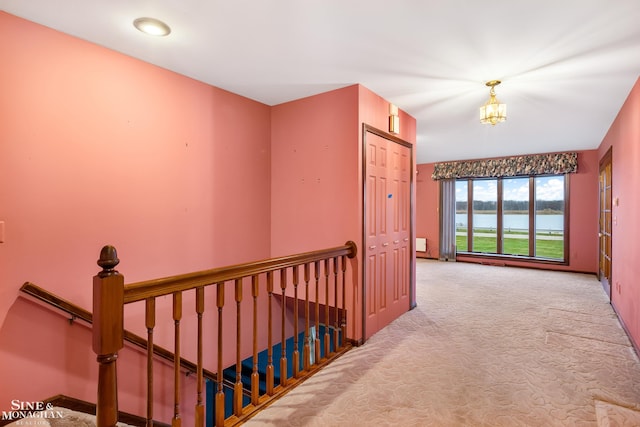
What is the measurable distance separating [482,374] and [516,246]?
19.5 feet

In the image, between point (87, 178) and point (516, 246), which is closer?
point (87, 178)

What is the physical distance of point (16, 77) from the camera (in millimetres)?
1989

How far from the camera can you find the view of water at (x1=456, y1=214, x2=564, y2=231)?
21.9ft

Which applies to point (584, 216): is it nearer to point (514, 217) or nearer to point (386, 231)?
point (514, 217)

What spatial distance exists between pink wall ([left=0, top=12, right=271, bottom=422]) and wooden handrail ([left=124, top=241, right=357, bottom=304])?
47.3 inches

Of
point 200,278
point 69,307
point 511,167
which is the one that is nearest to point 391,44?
point 200,278

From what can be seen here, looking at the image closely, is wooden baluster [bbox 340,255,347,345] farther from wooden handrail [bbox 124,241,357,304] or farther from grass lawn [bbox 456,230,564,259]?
grass lawn [bbox 456,230,564,259]

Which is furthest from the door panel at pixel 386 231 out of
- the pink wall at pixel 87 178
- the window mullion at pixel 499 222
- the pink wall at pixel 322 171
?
the window mullion at pixel 499 222

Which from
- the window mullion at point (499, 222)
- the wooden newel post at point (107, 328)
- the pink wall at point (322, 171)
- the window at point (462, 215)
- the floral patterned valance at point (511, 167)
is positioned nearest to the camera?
the wooden newel post at point (107, 328)

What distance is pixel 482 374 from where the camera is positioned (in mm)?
2418

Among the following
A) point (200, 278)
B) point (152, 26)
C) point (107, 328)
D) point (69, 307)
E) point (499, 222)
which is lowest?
point (69, 307)

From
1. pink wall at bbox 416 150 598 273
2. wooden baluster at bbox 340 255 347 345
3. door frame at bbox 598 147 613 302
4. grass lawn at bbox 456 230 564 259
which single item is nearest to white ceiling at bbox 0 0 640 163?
door frame at bbox 598 147 613 302

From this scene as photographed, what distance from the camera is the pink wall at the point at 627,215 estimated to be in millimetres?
A: 2914

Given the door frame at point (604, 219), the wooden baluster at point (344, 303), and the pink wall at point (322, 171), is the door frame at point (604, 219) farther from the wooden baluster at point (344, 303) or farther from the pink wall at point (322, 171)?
the wooden baluster at point (344, 303)
